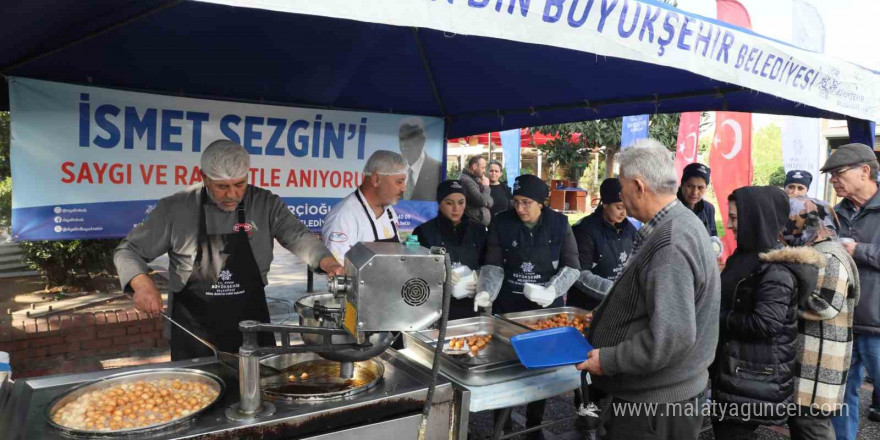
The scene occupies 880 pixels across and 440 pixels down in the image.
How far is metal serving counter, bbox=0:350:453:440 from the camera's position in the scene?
1.33 meters

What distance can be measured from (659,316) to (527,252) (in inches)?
56.1

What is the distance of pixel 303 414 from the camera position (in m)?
1.41

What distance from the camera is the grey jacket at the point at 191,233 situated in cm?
219

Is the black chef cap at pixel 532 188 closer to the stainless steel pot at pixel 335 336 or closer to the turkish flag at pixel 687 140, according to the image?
the stainless steel pot at pixel 335 336

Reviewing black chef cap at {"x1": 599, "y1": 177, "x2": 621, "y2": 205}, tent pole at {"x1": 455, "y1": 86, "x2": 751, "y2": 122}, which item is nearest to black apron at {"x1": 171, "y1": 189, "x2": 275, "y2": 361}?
black chef cap at {"x1": 599, "y1": 177, "x2": 621, "y2": 205}

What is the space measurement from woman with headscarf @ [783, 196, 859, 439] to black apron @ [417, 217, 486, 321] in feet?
5.40

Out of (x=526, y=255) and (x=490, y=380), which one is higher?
(x=526, y=255)

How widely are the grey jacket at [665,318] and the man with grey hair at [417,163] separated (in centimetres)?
267

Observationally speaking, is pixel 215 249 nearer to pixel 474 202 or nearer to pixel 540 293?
pixel 540 293

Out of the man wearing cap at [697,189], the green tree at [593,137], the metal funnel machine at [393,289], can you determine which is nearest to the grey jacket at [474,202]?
the man wearing cap at [697,189]

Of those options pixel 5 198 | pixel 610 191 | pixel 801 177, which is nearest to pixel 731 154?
pixel 801 177

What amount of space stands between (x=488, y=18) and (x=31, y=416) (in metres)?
1.68

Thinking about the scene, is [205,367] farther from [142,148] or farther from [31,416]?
[142,148]

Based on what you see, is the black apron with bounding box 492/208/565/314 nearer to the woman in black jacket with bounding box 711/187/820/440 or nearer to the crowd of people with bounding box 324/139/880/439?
the crowd of people with bounding box 324/139/880/439
